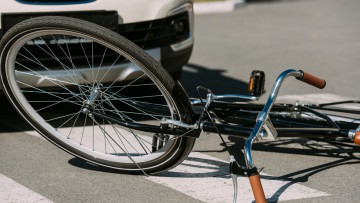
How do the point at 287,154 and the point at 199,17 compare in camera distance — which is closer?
the point at 287,154

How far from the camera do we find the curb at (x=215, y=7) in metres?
15.1

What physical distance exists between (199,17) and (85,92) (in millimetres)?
9744

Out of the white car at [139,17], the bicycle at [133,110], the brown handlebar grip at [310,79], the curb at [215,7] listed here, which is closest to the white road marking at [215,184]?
the bicycle at [133,110]

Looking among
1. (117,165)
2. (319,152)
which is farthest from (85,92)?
(319,152)

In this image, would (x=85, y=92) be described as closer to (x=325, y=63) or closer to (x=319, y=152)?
(x=319, y=152)

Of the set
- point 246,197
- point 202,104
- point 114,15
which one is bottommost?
point 246,197

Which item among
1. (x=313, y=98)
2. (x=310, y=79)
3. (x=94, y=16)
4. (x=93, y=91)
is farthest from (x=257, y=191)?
(x=313, y=98)

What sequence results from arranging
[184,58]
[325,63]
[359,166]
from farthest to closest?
[325,63] → [184,58] → [359,166]

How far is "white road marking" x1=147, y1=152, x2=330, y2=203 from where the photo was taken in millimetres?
4219

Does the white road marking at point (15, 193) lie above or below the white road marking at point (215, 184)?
below

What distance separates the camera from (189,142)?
4285mm

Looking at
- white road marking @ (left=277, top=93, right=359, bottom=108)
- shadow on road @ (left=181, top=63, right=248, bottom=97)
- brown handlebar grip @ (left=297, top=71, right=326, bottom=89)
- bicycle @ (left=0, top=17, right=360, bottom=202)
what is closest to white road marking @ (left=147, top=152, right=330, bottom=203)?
bicycle @ (left=0, top=17, right=360, bottom=202)

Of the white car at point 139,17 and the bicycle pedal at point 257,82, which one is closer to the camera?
the bicycle pedal at point 257,82

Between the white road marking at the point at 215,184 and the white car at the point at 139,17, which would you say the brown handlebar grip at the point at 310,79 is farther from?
the white car at the point at 139,17
